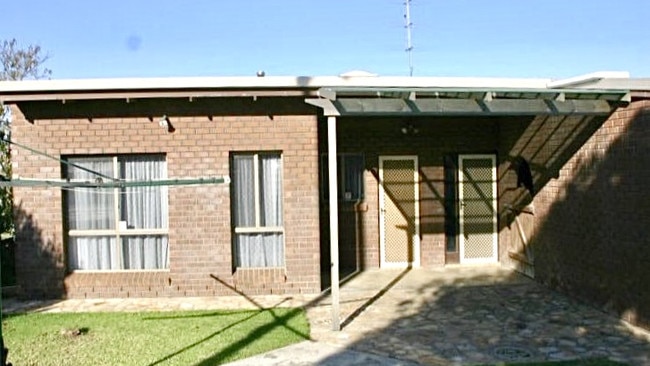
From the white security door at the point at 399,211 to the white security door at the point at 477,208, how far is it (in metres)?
0.95

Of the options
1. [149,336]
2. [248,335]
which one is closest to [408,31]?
[248,335]

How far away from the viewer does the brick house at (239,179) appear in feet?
24.9

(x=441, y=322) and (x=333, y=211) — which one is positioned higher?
(x=333, y=211)

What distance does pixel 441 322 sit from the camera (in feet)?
25.0

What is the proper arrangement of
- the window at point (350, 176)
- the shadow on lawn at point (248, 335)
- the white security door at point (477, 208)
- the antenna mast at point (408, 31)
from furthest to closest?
the antenna mast at point (408, 31)
the white security door at point (477, 208)
the window at point (350, 176)
the shadow on lawn at point (248, 335)

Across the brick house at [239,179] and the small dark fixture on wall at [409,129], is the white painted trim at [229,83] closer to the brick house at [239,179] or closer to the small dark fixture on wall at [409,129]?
the brick house at [239,179]

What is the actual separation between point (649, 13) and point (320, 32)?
8263 mm

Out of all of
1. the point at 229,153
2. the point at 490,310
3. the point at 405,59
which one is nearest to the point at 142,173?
the point at 229,153

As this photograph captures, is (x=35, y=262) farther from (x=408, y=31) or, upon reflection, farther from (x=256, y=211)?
(x=408, y=31)

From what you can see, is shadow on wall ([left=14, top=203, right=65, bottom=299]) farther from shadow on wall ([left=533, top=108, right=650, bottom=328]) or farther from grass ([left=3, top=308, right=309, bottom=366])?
shadow on wall ([left=533, top=108, right=650, bottom=328])

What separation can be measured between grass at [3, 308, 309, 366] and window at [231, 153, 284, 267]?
4.45 ft

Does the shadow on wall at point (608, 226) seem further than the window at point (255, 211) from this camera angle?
No

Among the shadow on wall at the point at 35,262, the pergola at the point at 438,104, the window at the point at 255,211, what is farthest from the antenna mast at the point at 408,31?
the shadow on wall at the point at 35,262

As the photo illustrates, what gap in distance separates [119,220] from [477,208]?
6.88m
